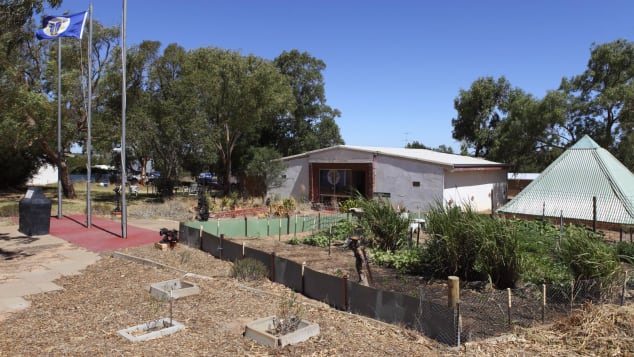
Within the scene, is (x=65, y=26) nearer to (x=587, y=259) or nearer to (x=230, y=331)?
(x=230, y=331)

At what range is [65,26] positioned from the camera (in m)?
16.8

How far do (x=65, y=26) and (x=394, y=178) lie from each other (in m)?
15.7

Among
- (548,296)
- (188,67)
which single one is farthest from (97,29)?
(548,296)

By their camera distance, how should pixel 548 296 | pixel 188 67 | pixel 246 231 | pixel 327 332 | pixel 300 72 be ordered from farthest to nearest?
pixel 300 72
pixel 188 67
pixel 246 231
pixel 548 296
pixel 327 332

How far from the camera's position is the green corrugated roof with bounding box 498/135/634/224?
1623 centimetres

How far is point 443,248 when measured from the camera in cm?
938

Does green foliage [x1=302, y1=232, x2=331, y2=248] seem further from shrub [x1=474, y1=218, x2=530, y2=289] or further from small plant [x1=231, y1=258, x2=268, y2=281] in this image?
shrub [x1=474, y1=218, x2=530, y2=289]

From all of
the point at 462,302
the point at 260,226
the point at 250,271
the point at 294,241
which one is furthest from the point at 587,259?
the point at 260,226

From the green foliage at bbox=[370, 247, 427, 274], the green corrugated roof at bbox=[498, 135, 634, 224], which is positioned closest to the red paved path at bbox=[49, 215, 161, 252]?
the green foliage at bbox=[370, 247, 427, 274]

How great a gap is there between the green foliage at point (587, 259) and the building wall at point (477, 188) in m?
13.3

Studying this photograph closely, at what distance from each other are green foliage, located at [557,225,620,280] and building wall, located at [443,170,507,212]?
13274 mm

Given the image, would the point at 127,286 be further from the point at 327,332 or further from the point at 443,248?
the point at 443,248

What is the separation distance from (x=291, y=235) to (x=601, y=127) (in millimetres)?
19269

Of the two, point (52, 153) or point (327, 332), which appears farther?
point (52, 153)
